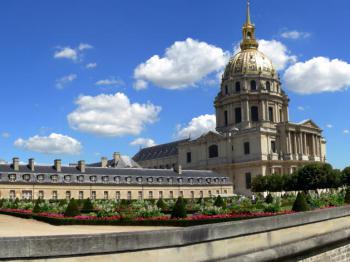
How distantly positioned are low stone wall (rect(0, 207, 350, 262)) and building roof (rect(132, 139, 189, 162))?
90.3 metres

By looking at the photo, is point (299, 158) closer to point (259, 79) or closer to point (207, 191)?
point (259, 79)

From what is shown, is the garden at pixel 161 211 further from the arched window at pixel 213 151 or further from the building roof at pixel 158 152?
the building roof at pixel 158 152

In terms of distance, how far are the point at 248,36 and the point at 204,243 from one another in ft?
314

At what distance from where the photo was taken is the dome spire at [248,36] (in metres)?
97.3

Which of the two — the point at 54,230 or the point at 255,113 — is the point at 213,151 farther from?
the point at 54,230

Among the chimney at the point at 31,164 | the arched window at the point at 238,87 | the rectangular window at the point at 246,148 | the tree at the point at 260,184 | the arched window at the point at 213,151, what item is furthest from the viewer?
the arched window at the point at 238,87

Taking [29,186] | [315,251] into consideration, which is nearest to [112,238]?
[315,251]

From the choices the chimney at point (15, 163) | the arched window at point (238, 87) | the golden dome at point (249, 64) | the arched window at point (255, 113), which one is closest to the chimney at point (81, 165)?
the chimney at point (15, 163)

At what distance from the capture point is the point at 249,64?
91.2 metres

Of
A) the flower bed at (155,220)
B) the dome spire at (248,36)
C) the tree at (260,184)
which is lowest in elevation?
the flower bed at (155,220)

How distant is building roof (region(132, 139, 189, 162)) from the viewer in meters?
106

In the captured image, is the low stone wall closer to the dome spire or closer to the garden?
the garden

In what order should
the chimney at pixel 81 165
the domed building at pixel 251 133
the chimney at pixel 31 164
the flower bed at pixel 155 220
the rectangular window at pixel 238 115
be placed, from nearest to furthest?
1. the flower bed at pixel 155 220
2. the chimney at pixel 31 164
3. the chimney at pixel 81 165
4. the domed building at pixel 251 133
5. the rectangular window at pixel 238 115

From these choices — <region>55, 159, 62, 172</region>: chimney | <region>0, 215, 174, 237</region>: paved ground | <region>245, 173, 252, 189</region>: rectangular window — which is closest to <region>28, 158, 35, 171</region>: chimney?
<region>55, 159, 62, 172</region>: chimney
